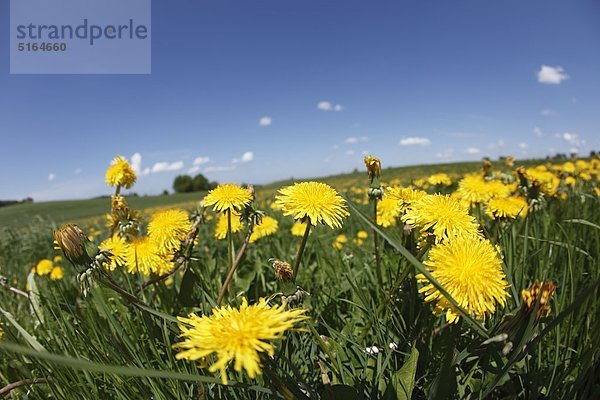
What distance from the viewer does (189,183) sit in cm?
6888

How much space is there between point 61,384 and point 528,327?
137 cm

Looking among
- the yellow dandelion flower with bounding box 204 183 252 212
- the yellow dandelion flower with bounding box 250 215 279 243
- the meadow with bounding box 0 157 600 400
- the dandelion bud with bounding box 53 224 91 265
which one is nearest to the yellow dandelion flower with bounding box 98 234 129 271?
the meadow with bounding box 0 157 600 400

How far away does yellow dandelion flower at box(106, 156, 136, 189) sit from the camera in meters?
2.26

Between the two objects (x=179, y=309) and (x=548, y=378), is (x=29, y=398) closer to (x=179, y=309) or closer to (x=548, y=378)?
(x=179, y=309)

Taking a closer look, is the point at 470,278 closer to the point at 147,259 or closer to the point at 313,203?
the point at 313,203

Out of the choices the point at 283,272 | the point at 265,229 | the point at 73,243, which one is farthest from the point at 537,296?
the point at 265,229

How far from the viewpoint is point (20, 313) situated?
229cm

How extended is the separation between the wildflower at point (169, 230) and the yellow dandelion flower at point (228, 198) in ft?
0.81

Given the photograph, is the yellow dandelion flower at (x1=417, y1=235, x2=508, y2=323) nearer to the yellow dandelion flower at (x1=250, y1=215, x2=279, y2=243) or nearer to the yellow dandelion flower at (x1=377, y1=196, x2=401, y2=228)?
the yellow dandelion flower at (x1=377, y1=196, x2=401, y2=228)

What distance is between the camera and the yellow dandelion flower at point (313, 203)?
1.14m

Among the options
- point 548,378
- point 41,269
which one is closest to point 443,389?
point 548,378

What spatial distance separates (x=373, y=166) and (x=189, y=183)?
71.5 metres

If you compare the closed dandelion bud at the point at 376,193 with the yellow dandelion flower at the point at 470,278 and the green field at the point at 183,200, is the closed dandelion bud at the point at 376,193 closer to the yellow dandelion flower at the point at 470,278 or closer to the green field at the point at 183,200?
the yellow dandelion flower at the point at 470,278

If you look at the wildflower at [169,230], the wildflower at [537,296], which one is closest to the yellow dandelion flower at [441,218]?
the wildflower at [537,296]
